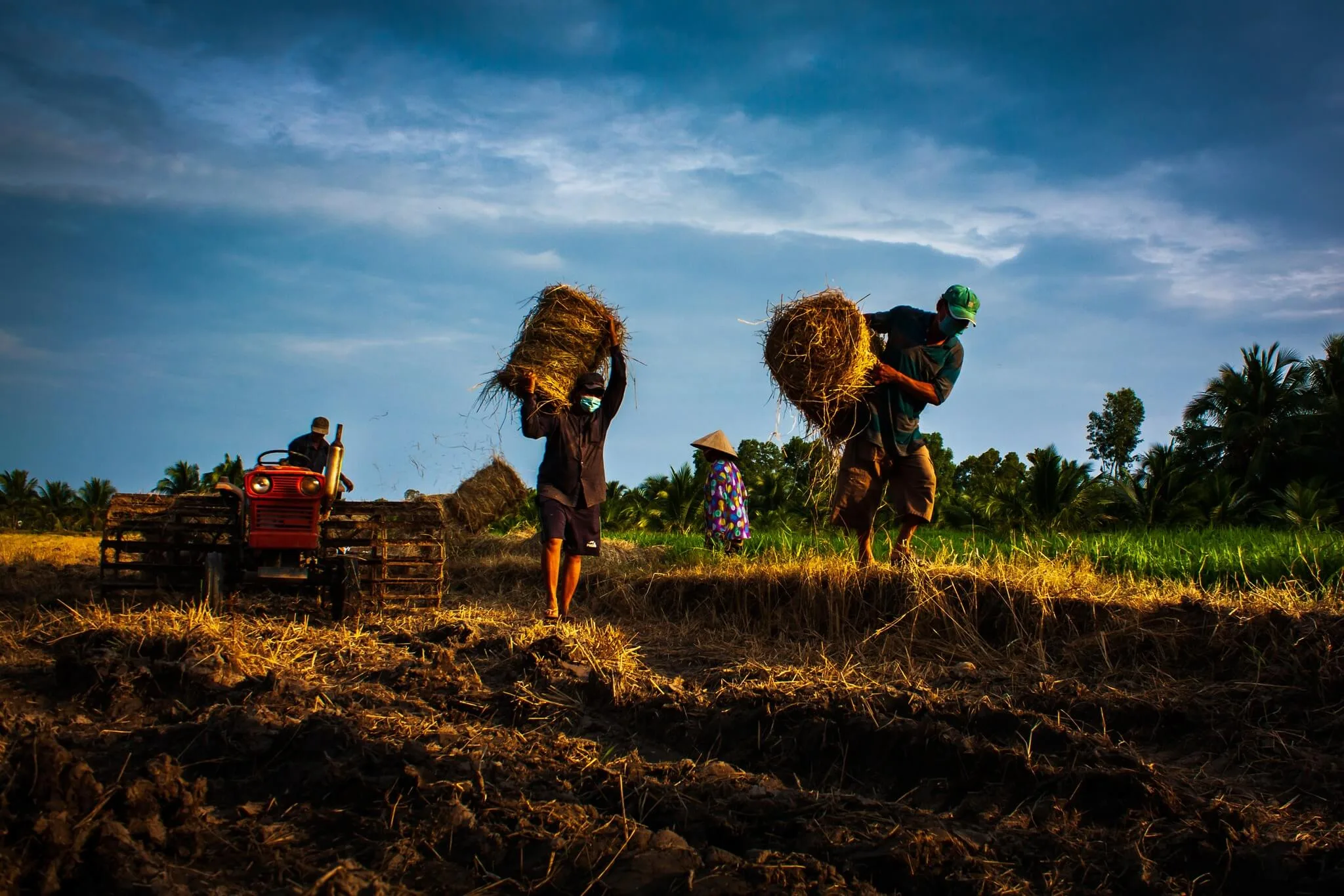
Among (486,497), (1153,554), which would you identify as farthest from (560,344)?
(486,497)

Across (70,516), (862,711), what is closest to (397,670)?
(862,711)

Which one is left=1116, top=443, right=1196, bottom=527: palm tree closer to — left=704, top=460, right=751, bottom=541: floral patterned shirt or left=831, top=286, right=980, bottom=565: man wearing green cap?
left=704, top=460, right=751, bottom=541: floral patterned shirt

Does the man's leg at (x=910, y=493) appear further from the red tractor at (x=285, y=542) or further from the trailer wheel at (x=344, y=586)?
the trailer wheel at (x=344, y=586)

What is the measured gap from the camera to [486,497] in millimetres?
20953

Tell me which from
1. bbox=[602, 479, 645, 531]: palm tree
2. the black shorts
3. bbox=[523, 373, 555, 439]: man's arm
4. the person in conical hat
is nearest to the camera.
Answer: the black shorts

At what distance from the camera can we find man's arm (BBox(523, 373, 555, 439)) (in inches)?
288

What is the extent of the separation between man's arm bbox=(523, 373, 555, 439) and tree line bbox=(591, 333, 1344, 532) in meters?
1.80

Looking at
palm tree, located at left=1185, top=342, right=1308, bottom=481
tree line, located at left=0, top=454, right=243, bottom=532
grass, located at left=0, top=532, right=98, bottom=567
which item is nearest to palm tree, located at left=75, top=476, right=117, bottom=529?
tree line, located at left=0, top=454, right=243, bottom=532

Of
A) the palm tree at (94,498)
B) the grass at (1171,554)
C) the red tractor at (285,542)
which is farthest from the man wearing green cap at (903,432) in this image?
the palm tree at (94,498)

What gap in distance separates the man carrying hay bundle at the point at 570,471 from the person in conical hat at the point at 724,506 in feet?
14.6

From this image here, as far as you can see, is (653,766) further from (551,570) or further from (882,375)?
(882,375)

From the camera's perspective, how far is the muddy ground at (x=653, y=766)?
117 inches

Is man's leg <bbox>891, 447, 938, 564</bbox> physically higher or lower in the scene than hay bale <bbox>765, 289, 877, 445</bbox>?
lower

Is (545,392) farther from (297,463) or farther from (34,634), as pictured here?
(34,634)
